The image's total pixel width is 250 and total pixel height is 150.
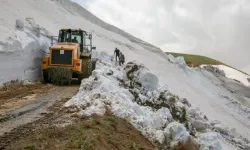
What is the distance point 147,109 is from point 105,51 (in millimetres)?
21356

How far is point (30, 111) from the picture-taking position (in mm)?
9805

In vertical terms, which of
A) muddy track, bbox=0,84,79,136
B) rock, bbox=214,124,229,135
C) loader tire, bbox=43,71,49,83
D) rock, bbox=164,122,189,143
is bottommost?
rock, bbox=214,124,229,135

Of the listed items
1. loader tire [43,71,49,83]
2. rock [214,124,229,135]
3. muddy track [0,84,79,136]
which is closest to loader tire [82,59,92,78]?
loader tire [43,71,49,83]

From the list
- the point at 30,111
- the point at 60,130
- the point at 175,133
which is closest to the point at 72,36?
the point at 30,111

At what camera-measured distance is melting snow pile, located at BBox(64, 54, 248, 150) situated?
31.3ft

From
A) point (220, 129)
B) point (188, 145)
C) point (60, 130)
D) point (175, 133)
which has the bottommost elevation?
point (220, 129)

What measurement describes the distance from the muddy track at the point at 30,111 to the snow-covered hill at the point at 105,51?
129 inches

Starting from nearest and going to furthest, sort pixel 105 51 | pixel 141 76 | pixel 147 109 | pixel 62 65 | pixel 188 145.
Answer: pixel 188 145 → pixel 147 109 → pixel 141 76 → pixel 62 65 → pixel 105 51

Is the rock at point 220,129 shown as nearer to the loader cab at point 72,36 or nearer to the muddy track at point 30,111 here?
the loader cab at point 72,36

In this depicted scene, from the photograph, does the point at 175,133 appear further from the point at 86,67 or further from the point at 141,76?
the point at 86,67

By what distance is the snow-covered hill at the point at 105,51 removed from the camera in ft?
52.7

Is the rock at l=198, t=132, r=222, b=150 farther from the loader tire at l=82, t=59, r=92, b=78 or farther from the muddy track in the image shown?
the loader tire at l=82, t=59, r=92, b=78

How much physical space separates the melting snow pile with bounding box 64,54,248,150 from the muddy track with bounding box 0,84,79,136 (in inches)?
32.8

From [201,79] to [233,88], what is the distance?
27.3 ft
